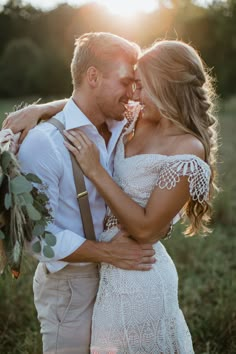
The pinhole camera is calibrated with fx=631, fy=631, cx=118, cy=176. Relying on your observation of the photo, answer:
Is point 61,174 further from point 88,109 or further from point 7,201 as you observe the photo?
point 7,201

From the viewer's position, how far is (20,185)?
234 cm

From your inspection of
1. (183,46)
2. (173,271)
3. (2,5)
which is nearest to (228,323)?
(173,271)

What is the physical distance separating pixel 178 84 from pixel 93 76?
1.42 feet

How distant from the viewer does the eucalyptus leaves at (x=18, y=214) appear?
7.73ft

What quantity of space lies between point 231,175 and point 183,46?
682cm

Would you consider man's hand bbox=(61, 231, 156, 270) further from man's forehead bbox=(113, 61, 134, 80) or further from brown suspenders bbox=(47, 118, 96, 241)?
man's forehead bbox=(113, 61, 134, 80)

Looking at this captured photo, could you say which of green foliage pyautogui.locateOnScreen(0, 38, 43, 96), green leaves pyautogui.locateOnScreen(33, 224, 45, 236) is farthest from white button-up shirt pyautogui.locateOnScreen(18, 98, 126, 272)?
green foliage pyautogui.locateOnScreen(0, 38, 43, 96)

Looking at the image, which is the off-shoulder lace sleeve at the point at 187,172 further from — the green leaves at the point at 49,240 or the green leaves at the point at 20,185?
the green leaves at the point at 20,185

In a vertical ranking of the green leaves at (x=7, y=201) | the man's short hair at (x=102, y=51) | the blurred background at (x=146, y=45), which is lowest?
the blurred background at (x=146, y=45)

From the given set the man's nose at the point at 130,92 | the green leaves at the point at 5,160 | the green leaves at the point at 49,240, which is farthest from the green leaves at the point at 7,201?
the man's nose at the point at 130,92

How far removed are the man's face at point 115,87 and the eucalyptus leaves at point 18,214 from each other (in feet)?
2.14

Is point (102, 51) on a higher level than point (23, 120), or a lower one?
higher

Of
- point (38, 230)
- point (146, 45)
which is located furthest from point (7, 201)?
point (146, 45)

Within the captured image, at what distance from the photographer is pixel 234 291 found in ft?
16.5
